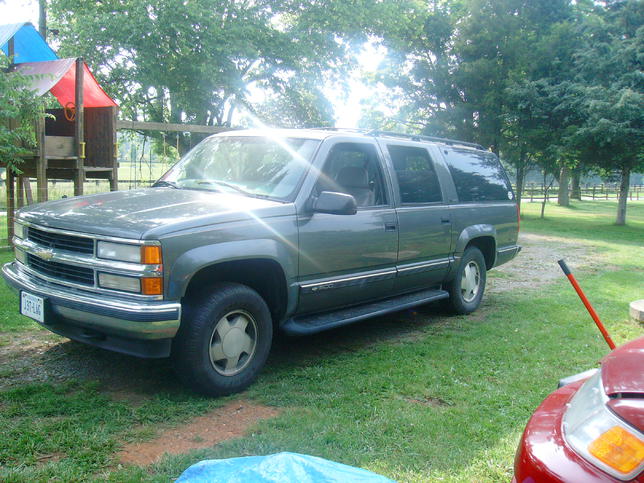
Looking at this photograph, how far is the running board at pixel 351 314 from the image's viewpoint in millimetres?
4730

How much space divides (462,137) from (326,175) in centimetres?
2046

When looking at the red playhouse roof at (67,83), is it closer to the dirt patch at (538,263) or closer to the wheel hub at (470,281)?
the wheel hub at (470,281)

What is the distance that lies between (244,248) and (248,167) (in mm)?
1181

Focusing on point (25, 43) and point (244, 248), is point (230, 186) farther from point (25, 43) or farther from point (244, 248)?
point (25, 43)

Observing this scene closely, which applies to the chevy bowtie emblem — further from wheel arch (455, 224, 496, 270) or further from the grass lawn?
wheel arch (455, 224, 496, 270)

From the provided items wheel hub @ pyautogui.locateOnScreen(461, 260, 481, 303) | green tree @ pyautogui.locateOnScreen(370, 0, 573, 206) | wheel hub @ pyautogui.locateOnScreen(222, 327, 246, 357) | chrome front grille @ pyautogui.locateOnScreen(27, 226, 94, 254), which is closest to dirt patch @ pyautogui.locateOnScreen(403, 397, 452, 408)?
wheel hub @ pyautogui.locateOnScreen(222, 327, 246, 357)

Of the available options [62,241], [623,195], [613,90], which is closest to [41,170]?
[62,241]

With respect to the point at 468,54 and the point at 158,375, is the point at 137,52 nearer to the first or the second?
the point at 468,54

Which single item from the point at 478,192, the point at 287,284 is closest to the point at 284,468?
the point at 287,284

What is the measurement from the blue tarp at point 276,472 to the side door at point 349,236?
2141mm

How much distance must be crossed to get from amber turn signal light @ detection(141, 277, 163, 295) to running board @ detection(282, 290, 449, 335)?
123 centimetres

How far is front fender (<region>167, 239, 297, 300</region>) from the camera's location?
3.83m

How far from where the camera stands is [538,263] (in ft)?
37.6

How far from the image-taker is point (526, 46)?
2262 centimetres
